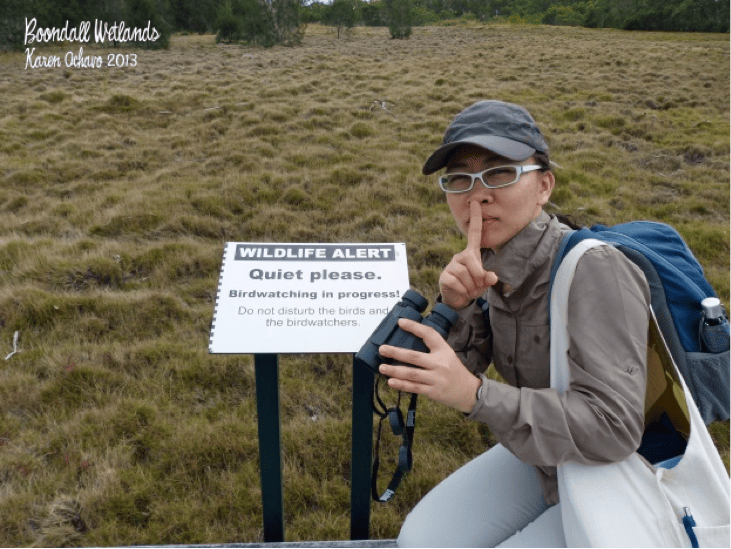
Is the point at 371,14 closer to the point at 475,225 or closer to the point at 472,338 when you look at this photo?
the point at 472,338

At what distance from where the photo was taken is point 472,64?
52.6 ft

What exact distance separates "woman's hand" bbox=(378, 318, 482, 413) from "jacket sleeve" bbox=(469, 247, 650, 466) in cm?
4

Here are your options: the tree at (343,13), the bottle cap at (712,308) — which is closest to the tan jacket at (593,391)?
the bottle cap at (712,308)

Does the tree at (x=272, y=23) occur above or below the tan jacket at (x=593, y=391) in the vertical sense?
above

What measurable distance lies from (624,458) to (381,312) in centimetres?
92

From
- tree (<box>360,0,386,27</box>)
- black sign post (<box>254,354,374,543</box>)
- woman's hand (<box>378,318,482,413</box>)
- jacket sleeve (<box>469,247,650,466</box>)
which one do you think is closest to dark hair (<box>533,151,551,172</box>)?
jacket sleeve (<box>469,247,650,466</box>)

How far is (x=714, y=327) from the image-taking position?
4.06 feet

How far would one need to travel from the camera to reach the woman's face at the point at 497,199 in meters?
1.43

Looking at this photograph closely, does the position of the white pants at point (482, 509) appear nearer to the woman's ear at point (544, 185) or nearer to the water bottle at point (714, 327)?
the water bottle at point (714, 327)

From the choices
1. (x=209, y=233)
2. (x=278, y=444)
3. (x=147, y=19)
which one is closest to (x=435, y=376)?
(x=278, y=444)

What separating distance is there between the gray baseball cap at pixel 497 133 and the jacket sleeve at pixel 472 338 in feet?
1.72

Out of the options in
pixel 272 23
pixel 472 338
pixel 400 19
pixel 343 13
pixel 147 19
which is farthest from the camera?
pixel 343 13

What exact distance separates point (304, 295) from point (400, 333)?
0.73 m

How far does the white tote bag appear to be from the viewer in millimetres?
1109
